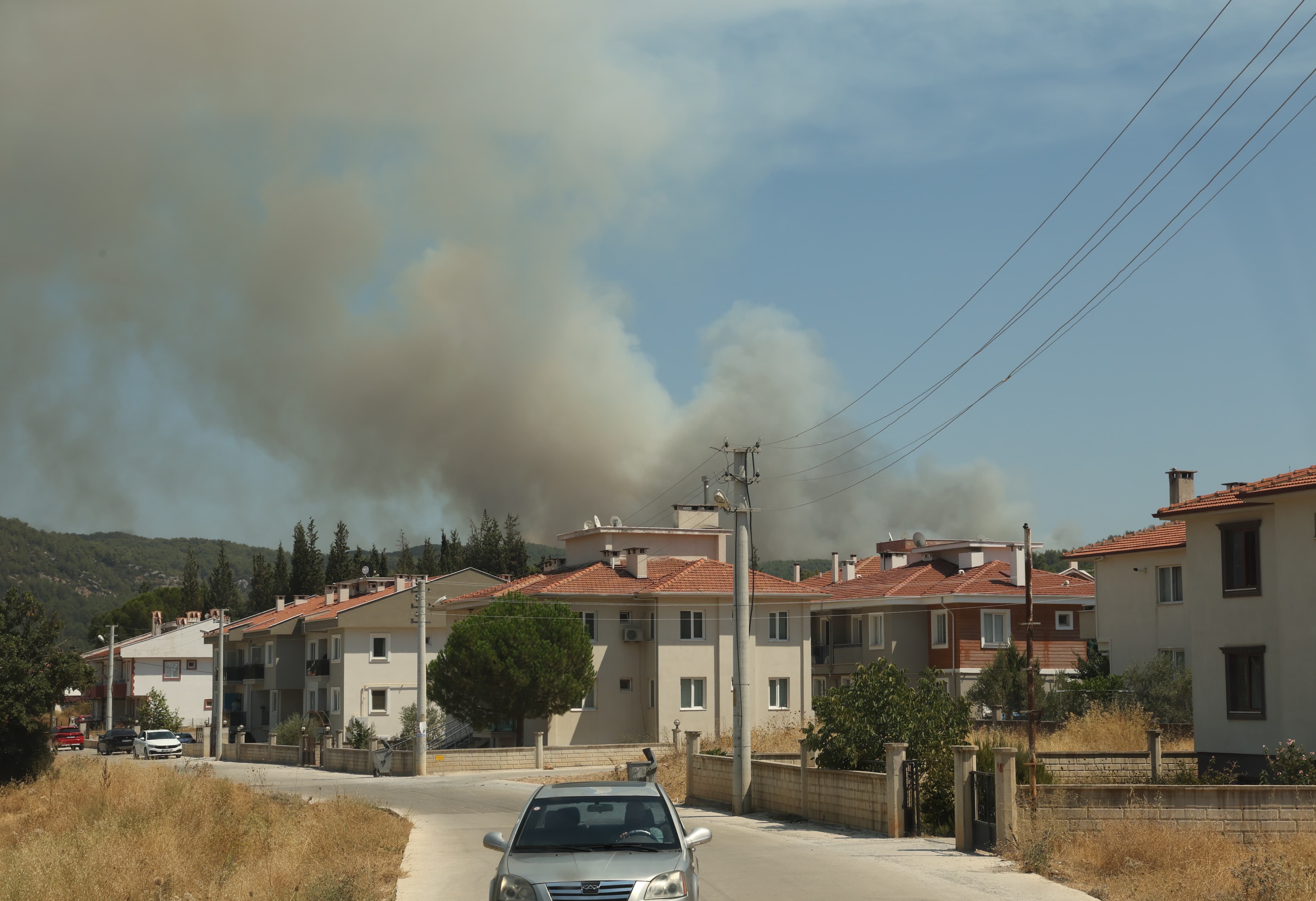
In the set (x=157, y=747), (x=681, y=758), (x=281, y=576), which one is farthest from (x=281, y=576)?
(x=681, y=758)

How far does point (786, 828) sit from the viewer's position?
24.3m

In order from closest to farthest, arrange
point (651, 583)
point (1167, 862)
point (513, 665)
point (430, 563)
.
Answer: point (1167, 862) < point (513, 665) < point (651, 583) < point (430, 563)

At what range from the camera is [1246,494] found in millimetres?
31906

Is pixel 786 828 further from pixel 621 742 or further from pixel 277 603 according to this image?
pixel 277 603

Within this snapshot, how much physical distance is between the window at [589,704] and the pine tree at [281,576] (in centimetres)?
5986

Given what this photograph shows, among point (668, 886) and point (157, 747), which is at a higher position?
point (668, 886)

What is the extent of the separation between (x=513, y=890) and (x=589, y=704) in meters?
48.8

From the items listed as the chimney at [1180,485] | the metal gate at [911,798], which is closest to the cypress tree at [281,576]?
the chimney at [1180,485]

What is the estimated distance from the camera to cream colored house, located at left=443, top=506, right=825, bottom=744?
58.4 meters

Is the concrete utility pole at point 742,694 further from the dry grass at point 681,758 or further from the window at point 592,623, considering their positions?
the window at point 592,623

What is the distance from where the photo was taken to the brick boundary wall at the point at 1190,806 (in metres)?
19.2

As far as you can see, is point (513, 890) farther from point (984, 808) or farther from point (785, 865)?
point (984, 808)

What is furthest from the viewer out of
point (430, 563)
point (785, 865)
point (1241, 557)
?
point (430, 563)

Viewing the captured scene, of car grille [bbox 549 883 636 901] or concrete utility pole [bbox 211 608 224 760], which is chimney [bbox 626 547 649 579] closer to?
concrete utility pole [bbox 211 608 224 760]
